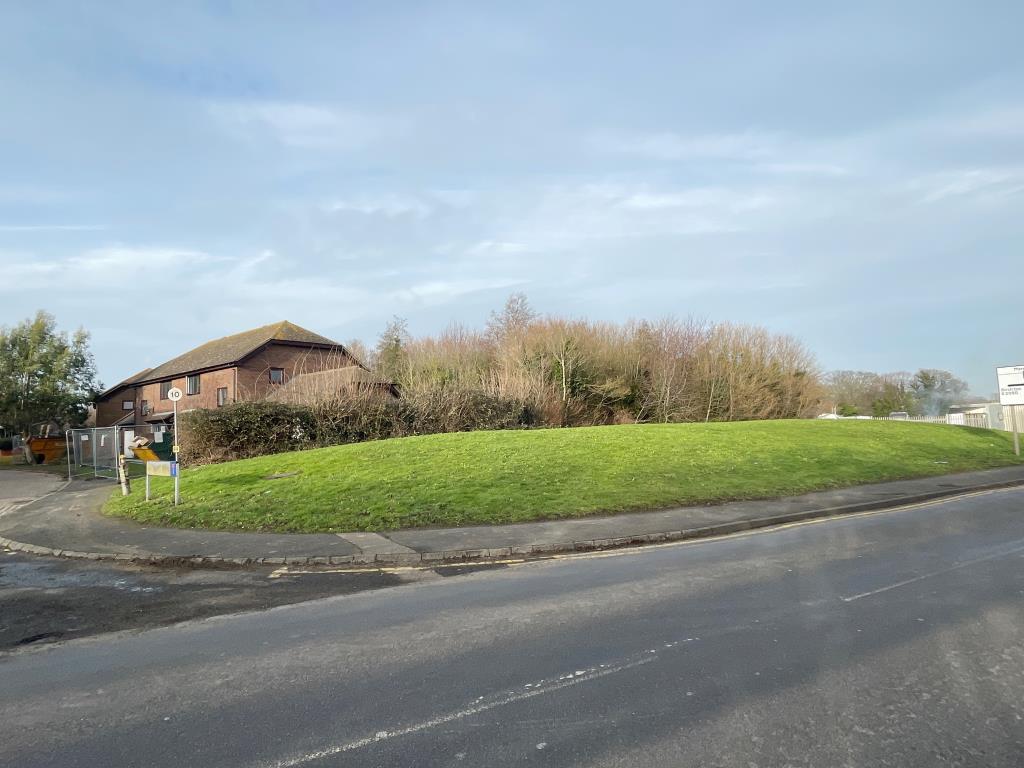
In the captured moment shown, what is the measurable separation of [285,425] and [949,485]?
20.4 m

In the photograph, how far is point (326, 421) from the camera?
82.0 ft

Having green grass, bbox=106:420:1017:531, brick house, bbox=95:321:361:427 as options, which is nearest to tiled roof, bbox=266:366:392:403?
green grass, bbox=106:420:1017:531

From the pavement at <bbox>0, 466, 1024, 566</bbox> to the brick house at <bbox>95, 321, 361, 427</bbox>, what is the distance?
26.3 m

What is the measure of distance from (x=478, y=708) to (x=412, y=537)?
21.4ft

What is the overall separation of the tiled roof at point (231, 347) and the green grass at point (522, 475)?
2568 centimetres

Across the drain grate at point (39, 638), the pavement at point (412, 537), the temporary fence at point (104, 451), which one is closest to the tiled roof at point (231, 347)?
the temporary fence at point (104, 451)

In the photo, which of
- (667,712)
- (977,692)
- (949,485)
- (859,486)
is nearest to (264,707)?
(667,712)

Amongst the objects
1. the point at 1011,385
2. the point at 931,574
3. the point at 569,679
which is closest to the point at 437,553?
the point at 569,679

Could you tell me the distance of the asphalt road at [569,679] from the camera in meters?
3.65

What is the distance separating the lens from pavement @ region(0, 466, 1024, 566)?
31.2 feet

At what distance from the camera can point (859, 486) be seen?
52.6 feet

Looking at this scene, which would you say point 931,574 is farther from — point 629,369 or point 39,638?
point 629,369

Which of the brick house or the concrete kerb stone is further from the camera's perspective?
the brick house

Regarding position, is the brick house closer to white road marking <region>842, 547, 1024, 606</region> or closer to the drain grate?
the drain grate
